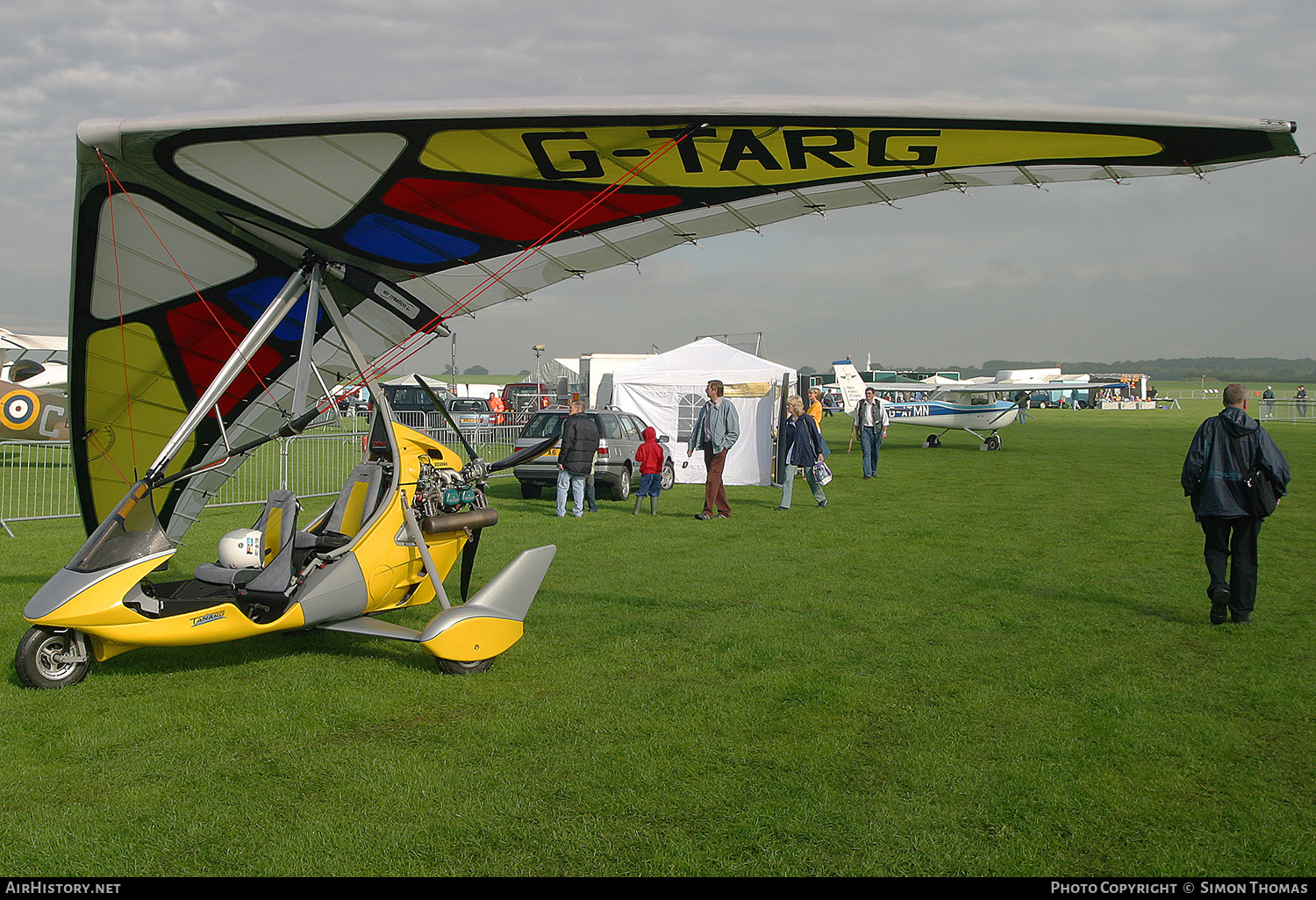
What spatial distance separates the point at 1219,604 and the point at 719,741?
505 cm

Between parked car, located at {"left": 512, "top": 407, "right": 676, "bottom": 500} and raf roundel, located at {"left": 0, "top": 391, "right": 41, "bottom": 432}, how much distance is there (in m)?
10.2

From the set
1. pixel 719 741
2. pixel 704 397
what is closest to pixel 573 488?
pixel 704 397

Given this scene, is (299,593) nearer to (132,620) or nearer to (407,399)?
(132,620)

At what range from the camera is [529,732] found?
481cm

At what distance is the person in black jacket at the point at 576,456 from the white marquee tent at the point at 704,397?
473 centimetres

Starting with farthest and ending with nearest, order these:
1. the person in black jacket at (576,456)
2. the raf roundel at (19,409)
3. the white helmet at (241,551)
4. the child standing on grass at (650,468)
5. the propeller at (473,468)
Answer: the raf roundel at (19,409)
the child standing on grass at (650,468)
the person in black jacket at (576,456)
the propeller at (473,468)
the white helmet at (241,551)

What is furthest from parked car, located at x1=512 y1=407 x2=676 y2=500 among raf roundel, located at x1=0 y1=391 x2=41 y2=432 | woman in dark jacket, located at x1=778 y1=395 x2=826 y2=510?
raf roundel, located at x1=0 y1=391 x2=41 y2=432

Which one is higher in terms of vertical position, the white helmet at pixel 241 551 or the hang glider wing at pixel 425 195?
the hang glider wing at pixel 425 195

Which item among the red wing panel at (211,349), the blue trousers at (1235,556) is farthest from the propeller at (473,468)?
the blue trousers at (1235,556)

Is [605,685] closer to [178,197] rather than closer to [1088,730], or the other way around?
[1088,730]

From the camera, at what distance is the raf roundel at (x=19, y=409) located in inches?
690

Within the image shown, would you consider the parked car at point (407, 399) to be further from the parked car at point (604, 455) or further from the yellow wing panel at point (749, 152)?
the yellow wing panel at point (749, 152)

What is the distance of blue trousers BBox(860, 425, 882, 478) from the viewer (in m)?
20.6
